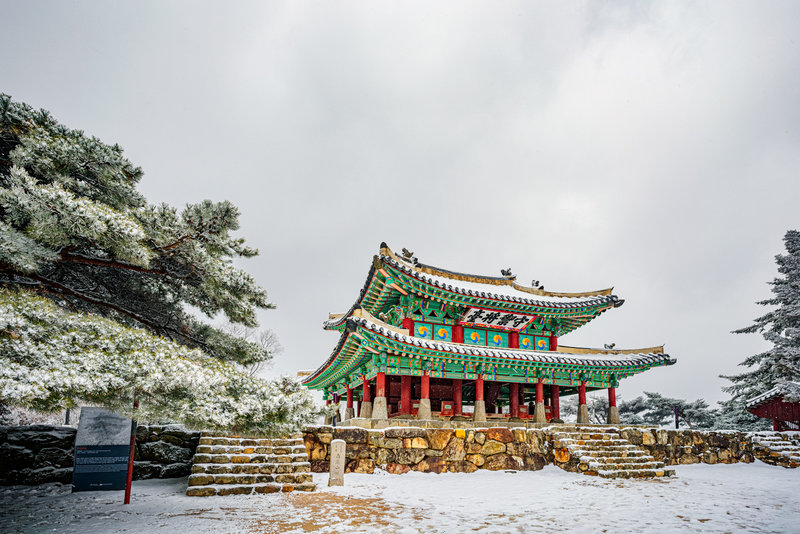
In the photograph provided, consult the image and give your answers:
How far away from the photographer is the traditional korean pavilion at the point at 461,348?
15383 mm

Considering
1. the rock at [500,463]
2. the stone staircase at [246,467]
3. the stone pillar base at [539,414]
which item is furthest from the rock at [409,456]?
the stone pillar base at [539,414]

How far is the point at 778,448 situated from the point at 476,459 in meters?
12.8

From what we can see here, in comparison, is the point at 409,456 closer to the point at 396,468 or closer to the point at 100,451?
the point at 396,468

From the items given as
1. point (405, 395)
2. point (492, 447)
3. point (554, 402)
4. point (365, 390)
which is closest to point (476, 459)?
point (492, 447)

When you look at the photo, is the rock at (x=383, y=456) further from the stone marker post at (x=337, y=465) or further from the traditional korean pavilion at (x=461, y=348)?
the traditional korean pavilion at (x=461, y=348)

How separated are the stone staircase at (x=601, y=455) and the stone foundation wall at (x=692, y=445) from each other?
0.97 m

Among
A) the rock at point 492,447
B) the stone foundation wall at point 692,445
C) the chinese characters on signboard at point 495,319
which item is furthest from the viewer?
the chinese characters on signboard at point 495,319

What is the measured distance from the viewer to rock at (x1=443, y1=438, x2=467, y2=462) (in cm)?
1241

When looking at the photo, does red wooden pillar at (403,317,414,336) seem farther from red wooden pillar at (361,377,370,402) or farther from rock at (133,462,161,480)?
rock at (133,462,161,480)

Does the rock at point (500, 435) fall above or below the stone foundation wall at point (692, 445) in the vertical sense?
above

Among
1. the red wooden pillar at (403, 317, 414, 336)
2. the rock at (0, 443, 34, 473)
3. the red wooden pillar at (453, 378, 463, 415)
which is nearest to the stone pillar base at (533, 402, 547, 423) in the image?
the red wooden pillar at (453, 378, 463, 415)

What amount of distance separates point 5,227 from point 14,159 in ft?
3.46

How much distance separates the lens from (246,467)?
30.0ft

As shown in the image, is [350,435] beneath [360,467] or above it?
above
